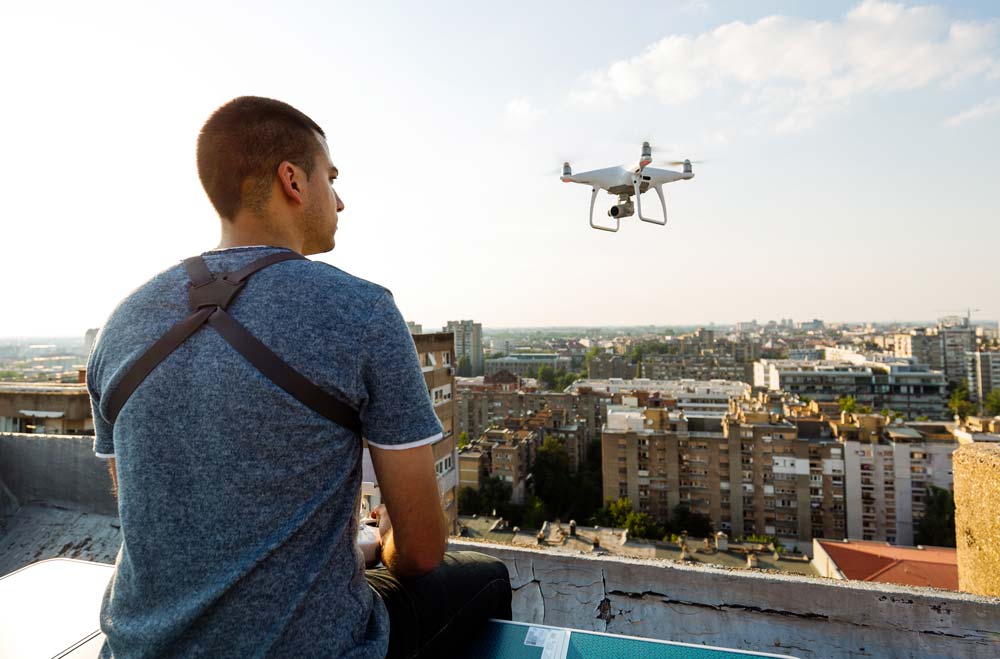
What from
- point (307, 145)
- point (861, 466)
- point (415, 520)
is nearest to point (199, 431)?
point (415, 520)

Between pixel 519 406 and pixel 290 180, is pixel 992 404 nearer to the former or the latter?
pixel 519 406

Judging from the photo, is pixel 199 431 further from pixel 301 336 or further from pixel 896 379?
pixel 896 379

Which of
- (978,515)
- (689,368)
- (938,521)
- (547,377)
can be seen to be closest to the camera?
(978,515)

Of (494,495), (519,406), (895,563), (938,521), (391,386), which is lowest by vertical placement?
(938,521)

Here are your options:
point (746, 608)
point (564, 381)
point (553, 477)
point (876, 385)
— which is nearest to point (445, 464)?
point (746, 608)

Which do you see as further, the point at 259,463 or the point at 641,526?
the point at 641,526

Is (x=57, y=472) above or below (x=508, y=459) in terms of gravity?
above

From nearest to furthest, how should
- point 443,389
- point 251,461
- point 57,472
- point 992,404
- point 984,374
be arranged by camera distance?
point 251,461, point 57,472, point 443,389, point 992,404, point 984,374
